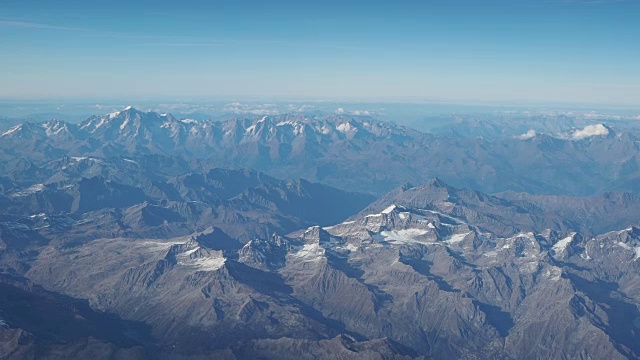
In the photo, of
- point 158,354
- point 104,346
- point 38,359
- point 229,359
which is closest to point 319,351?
point 229,359

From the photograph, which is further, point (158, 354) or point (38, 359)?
point (158, 354)

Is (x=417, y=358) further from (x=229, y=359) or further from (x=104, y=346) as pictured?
(x=104, y=346)

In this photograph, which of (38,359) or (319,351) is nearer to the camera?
(38,359)

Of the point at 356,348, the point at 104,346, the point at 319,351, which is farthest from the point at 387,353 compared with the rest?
the point at 104,346

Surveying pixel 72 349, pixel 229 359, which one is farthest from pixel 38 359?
pixel 229 359

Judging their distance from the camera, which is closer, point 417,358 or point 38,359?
point 38,359

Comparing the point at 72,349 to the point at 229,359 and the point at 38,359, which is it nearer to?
the point at 38,359

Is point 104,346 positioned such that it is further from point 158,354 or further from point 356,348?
point 356,348

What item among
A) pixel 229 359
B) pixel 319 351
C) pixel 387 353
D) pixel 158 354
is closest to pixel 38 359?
pixel 158 354
